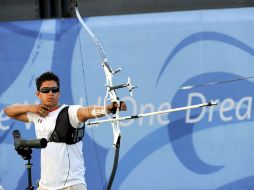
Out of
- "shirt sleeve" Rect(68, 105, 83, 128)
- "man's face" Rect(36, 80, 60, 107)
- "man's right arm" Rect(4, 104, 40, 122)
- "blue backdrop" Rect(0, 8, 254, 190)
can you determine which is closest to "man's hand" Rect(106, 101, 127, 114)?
"shirt sleeve" Rect(68, 105, 83, 128)

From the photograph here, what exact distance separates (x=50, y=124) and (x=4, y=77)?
2.09m

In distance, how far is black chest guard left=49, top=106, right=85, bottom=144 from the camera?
454 centimetres

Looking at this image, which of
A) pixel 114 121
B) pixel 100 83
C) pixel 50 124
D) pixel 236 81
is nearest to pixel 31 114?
pixel 50 124

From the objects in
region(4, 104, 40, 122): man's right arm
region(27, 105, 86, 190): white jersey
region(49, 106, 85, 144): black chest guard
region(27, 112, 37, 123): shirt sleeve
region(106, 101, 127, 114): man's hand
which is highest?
region(106, 101, 127, 114): man's hand

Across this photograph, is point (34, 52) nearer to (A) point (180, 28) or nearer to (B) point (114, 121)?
(A) point (180, 28)

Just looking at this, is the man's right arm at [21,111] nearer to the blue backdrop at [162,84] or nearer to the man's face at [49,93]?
the man's face at [49,93]

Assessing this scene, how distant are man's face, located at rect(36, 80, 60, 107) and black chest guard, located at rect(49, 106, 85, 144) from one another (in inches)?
4.0

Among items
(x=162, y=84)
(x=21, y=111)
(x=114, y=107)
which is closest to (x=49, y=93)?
(x=21, y=111)

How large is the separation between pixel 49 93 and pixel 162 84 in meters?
1.88

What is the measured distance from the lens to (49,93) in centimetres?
461

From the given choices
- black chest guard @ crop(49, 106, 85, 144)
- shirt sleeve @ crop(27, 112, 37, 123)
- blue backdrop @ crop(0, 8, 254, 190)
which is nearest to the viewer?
black chest guard @ crop(49, 106, 85, 144)

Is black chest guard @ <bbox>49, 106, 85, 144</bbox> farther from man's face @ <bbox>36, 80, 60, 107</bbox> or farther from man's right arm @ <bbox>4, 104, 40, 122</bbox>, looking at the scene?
man's right arm @ <bbox>4, 104, 40, 122</bbox>

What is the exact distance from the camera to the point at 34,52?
6.52 metres

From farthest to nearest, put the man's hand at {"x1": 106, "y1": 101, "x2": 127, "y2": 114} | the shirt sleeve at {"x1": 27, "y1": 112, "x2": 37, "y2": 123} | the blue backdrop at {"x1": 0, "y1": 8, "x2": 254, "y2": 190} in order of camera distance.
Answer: the blue backdrop at {"x1": 0, "y1": 8, "x2": 254, "y2": 190} → the shirt sleeve at {"x1": 27, "y1": 112, "x2": 37, "y2": 123} → the man's hand at {"x1": 106, "y1": 101, "x2": 127, "y2": 114}
